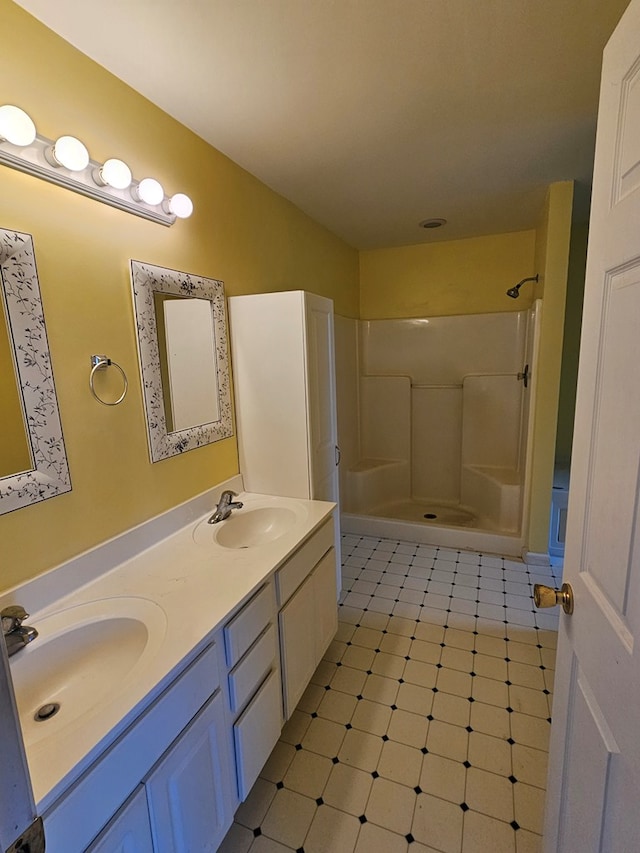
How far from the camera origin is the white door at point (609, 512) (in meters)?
0.64

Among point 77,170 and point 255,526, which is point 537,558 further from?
point 77,170

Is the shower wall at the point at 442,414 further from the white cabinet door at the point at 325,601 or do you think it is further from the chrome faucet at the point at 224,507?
the chrome faucet at the point at 224,507

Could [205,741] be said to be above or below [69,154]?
below

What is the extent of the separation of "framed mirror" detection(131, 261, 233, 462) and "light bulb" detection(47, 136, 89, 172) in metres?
0.32

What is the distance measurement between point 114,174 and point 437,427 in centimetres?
310

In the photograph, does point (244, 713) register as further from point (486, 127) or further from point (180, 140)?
point (486, 127)

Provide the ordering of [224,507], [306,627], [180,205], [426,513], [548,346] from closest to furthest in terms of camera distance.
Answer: [180,205] → [306,627] → [224,507] → [548,346] → [426,513]

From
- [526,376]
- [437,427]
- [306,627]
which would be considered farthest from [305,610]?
[437,427]

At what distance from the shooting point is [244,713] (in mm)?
1237

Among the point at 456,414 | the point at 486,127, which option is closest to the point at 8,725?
the point at 486,127

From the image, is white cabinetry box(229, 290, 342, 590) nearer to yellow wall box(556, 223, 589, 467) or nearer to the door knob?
the door knob

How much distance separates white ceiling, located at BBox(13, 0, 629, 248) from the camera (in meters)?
1.16

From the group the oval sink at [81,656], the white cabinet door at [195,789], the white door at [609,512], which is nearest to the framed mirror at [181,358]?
the oval sink at [81,656]

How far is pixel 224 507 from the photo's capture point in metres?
1.79
